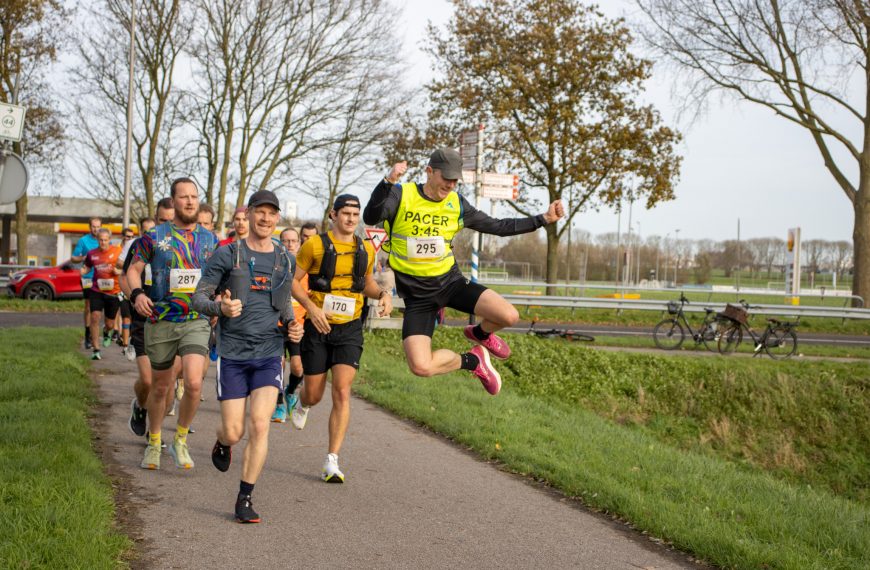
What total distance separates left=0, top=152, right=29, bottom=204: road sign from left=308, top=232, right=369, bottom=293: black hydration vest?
4828 millimetres

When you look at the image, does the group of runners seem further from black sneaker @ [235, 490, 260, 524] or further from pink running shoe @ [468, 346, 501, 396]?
black sneaker @ [235, 490, 260, 524]

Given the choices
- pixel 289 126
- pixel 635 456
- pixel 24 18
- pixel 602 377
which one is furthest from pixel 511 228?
pixel 24 18

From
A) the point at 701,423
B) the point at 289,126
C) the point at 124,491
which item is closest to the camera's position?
the point at 124,491

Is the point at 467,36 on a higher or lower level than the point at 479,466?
higher

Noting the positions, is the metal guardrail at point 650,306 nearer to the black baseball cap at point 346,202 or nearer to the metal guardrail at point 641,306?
the metal guardrail at point 641,306

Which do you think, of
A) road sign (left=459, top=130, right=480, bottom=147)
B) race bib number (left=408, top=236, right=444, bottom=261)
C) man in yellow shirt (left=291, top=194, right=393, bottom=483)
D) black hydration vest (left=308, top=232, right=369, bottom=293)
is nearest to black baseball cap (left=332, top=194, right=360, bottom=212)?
man in yellow shirt (left=291, top=194, right=393, bottom=483)

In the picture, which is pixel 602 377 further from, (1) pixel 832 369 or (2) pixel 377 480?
(2) pixel 377 480

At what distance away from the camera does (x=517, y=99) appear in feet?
92.9

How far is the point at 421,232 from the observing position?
647cm

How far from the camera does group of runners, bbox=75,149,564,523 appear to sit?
5895 millimetres

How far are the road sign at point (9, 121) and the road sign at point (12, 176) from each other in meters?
0.21

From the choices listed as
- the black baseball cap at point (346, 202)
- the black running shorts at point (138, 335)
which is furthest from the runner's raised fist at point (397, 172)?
the black running shorts at point (138, 335)

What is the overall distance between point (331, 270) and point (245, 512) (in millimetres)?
2000

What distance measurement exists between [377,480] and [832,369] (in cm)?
1409
